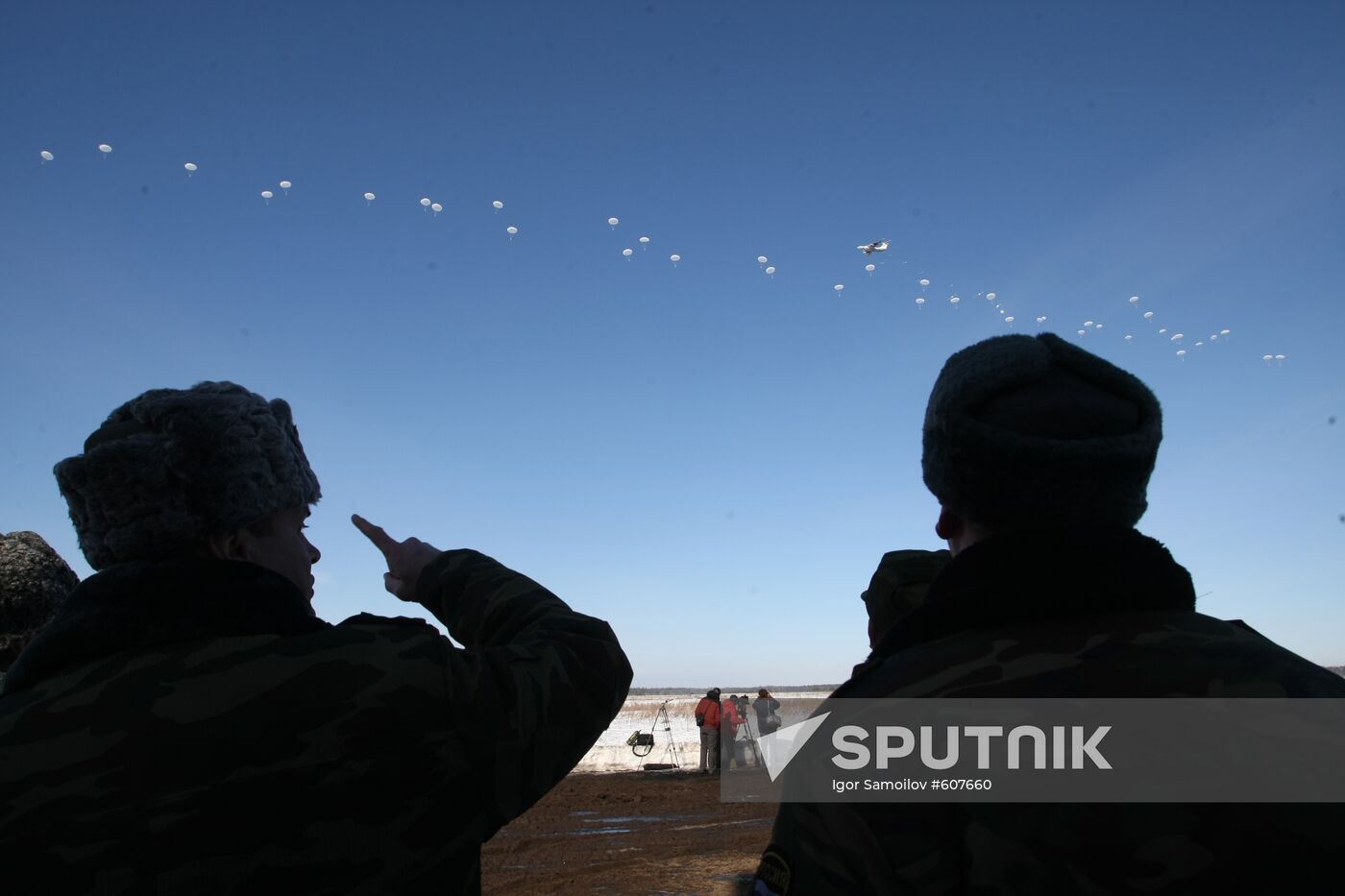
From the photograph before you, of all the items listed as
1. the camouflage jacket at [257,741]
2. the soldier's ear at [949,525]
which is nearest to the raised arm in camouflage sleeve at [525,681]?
the camouflage jacket at [257,741]

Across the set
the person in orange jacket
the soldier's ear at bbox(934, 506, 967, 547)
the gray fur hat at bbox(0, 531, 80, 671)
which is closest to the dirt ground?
the person in orange jacket

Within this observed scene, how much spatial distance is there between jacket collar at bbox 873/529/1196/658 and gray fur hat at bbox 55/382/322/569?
1.15 meters

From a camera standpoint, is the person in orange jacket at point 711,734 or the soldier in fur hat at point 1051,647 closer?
the soldier in fur hat at point 1051,647

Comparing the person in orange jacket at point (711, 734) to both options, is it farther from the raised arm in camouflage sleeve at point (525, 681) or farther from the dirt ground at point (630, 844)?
the raised arm in camouflage sleeve at point (525, 681)

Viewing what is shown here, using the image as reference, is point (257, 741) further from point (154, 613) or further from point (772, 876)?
point (772, 876)

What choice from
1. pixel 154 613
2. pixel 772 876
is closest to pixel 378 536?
pixel 154 613

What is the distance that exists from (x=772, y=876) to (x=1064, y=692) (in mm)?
498

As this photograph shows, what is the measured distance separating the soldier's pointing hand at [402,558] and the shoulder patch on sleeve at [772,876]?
99cm

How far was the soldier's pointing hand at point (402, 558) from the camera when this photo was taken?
2189 mm

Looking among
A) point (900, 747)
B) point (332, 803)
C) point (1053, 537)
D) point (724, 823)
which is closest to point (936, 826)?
point (900, 747)

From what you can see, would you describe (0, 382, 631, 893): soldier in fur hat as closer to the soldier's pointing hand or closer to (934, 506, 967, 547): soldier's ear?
the soldier's pointing hand

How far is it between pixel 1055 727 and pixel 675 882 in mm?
8530

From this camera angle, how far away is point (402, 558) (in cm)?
222

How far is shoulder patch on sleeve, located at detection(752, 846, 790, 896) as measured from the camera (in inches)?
57.7
